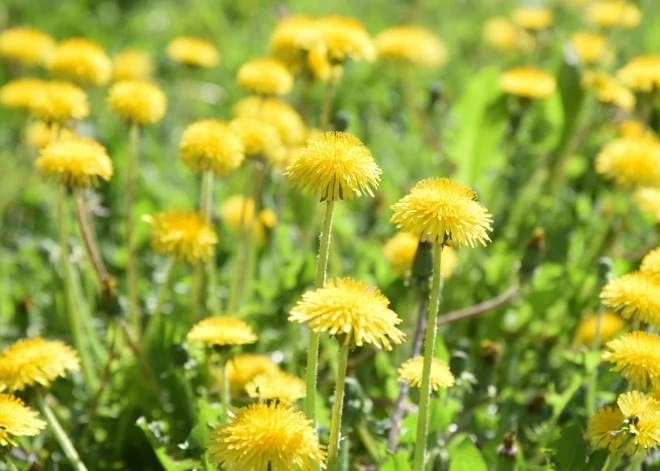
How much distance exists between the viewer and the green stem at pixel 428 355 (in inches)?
52.1

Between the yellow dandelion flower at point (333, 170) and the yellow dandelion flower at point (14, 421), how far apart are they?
65 centimetres

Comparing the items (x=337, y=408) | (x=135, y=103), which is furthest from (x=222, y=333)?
(x=135, y=103)

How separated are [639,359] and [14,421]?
1128mm

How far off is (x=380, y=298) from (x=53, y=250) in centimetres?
165

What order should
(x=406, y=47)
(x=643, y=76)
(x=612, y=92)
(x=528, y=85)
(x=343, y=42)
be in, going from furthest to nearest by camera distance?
(x=406, y=47), (x=528, y=85), (x=612, y=92), (x=643, y=76), (x=343, y=42)

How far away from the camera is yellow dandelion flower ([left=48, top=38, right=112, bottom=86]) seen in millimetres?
2535

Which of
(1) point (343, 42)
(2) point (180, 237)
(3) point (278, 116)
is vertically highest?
(1) point (343, 42)

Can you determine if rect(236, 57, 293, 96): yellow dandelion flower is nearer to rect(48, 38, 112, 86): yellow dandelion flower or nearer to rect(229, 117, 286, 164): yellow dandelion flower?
rect(229, 117, 286, 164): yellow dandelion flower

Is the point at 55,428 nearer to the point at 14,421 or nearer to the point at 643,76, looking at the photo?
the point at 14,421

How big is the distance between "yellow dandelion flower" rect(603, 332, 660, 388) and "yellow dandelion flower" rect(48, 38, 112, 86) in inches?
71.7

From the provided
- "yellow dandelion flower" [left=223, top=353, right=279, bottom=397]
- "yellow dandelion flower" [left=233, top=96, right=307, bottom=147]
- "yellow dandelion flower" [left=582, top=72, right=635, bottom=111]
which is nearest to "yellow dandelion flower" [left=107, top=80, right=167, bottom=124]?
"yellow dandelion flower" [left=233, top=96, right=307, bottom=147]

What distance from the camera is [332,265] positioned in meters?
2.47

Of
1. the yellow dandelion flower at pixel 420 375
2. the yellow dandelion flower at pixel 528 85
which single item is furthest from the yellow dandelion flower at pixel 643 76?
the yellow dandelion flower at pixel 420 375

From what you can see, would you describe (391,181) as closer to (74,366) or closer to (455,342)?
(455,342)
